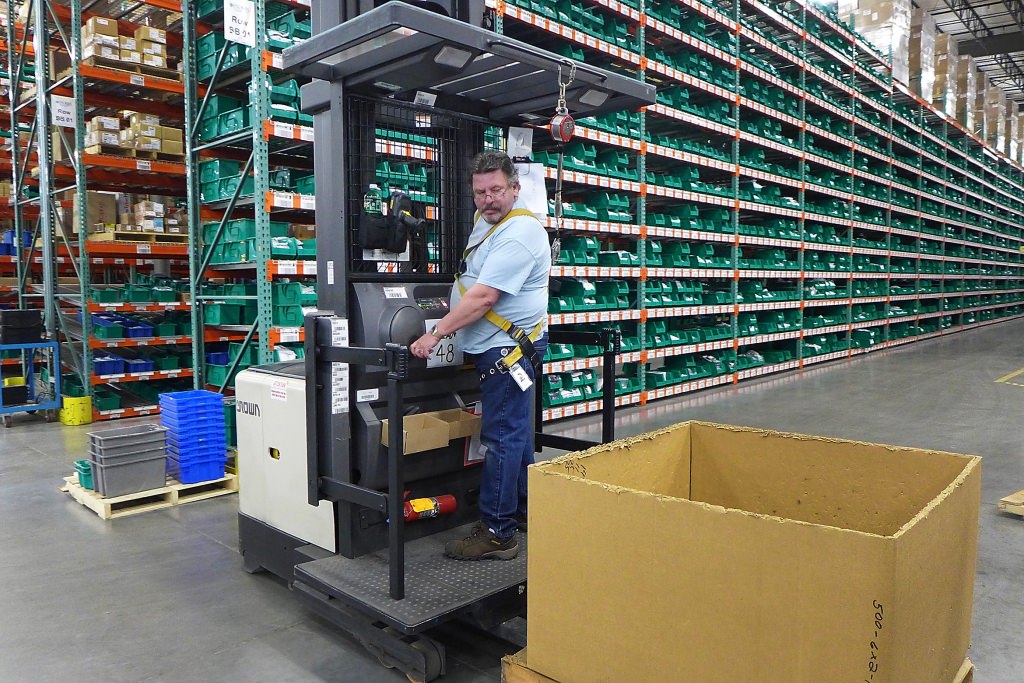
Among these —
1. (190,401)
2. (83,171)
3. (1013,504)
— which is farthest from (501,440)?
(83,171)

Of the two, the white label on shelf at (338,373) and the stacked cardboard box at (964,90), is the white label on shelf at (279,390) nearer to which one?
the white label on shelf at (338,373)

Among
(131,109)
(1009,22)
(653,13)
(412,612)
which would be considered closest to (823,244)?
(653,13)

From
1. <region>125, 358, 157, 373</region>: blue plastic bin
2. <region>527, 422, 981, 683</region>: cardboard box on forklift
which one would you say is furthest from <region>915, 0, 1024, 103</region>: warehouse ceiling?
<region>527, 422, 981, 683</region>: cardboard box on forklift

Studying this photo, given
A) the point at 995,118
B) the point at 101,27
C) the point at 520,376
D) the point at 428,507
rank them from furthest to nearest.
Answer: the point at 995,118 < the point at 101,27 < the point at 428,507 < the point at 520,376

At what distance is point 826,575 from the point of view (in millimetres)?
1216

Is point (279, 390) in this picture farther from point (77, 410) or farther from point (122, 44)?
point (122, 44)

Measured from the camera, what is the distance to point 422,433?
115 inches

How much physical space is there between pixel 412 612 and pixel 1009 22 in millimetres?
28848

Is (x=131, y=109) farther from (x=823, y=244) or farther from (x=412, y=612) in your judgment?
(x=823, y=244)

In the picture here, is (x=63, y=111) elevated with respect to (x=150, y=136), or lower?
elevated

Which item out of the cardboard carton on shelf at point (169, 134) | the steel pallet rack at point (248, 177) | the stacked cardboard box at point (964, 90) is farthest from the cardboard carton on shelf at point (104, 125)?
the stacked cardboard box at point (964, 90)

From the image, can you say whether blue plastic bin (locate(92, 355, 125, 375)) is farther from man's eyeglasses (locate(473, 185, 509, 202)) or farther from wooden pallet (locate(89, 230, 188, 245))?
man's eyeglasses (locate(473, 185, 509, 202))

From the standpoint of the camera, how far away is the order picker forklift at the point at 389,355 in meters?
2.58

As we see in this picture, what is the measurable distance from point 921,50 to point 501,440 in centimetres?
1586
